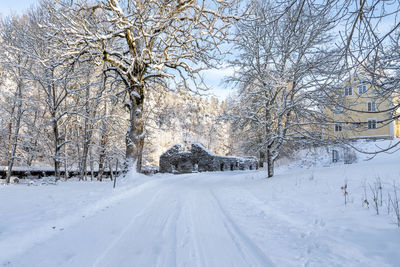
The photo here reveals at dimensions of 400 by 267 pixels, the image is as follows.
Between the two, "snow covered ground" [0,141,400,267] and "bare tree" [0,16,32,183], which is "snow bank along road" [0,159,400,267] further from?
"bare tree" [0,16,32,183]

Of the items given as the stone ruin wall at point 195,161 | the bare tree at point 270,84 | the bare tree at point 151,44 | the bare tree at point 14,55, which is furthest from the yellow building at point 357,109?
the stone ruin wall at point 195,161

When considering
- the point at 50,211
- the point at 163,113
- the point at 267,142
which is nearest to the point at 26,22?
the point at 163,113

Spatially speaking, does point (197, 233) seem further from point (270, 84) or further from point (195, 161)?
point (195, 161)

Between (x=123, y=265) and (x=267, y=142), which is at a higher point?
(x=267, y=142)

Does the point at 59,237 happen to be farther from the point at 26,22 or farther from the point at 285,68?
the point at 26,22

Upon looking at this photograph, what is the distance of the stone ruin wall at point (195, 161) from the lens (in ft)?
76.8

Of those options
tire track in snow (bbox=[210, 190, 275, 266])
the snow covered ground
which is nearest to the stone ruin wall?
the snow covered ground

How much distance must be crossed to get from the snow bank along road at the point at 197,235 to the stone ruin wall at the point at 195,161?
736 inches

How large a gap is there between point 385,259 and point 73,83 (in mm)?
16020

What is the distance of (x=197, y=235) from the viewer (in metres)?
2.94

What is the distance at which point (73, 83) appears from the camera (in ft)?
43.7

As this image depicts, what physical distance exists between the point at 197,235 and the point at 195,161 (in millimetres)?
21215

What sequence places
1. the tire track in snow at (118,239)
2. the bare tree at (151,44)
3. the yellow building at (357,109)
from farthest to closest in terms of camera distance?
the bare tree at (151,44) < the yellow building at (357,109) < the tire track in snow at (118,239)

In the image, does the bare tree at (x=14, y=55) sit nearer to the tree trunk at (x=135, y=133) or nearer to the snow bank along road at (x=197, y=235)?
the tree trunk at (x=135, y=133)
